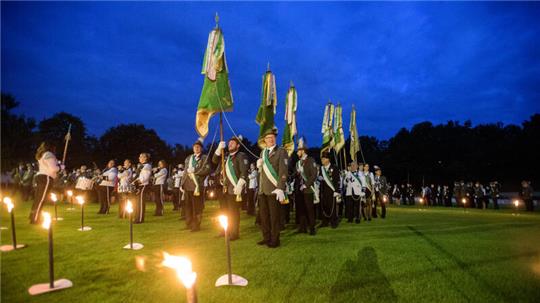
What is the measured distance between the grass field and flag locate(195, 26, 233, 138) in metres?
3.65

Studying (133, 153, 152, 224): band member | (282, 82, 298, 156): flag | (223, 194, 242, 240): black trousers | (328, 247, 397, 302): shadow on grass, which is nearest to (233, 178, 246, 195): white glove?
(223, 194, 242, 240): black trousers

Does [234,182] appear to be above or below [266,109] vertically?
below

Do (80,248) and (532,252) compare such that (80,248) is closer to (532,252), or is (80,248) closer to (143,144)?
(532,252)

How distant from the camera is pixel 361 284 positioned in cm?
491

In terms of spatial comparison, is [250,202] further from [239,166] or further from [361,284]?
[361,284]

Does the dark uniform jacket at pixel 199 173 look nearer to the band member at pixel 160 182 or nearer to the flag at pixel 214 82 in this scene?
the flag at pixel 214 82

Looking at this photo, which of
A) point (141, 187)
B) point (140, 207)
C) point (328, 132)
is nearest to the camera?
point (140, 207)

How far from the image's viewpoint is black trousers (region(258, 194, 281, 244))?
775cm

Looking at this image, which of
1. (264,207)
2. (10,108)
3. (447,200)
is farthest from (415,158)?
(10,108)

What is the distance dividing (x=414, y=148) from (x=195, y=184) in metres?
61.5

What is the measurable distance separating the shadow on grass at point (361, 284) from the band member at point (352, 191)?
8.01 m

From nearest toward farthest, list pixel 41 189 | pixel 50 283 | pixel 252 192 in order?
pixel 50 283
pixel 41 189
pixel 252 192

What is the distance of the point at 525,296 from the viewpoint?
4.45 metres

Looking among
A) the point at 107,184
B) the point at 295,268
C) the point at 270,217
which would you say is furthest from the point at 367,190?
the point at 107,184
